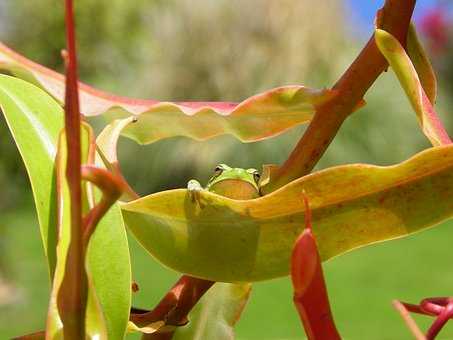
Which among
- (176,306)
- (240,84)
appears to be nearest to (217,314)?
(176,306)

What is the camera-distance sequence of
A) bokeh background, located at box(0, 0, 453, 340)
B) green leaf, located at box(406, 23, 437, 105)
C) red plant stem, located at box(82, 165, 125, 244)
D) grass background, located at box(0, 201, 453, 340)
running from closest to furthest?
red plant stem, located at box(82, 165, 125, 244) < green leaf, located at box(406, 23, 437, 105) < grass background, located at box(0, 201, 453, 340) < bokeh background, located at box(0, 0, 453, 340)

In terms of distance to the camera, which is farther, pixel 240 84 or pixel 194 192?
A: pixel 240 84

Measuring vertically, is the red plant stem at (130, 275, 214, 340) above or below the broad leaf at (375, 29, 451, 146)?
below

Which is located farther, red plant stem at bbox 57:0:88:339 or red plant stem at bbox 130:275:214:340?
red plant stem at bbox 130:275:214:340

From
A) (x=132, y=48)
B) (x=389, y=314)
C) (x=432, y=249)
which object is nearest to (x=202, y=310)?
(x=389, y=314)

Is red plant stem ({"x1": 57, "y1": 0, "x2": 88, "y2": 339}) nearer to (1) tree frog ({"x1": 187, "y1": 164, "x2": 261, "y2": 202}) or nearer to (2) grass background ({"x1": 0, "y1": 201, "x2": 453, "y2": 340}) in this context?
(1) tree frog ({"x1": 187, "y1": 164, "x2": 261, "y2": 202})

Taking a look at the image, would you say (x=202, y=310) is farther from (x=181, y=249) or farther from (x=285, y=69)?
(x=285, y=69)

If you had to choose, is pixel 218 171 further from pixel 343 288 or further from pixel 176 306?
pixel 343 288

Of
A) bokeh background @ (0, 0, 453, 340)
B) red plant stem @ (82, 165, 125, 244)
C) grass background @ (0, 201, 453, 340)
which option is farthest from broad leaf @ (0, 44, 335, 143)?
bokeh background @ (0, 0, 453, 340)
